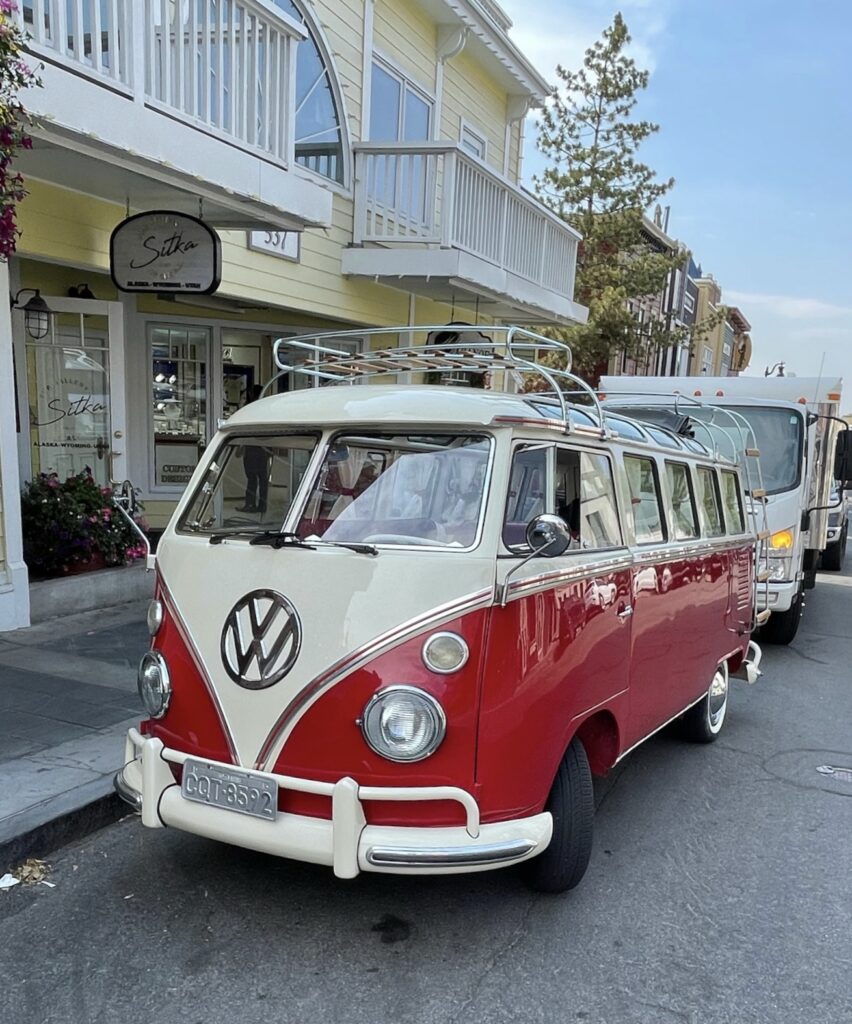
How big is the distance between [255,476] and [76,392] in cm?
560

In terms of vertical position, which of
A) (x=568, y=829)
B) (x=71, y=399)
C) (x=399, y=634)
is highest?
(x=71, y=399)

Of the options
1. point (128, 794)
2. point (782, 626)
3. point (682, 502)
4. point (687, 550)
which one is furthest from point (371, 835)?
point (782, 626)

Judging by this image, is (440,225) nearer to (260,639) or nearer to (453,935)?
(260,639)

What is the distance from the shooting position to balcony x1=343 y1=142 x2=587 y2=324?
9.96 meters

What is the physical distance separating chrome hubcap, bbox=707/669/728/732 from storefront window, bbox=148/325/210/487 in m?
7.27

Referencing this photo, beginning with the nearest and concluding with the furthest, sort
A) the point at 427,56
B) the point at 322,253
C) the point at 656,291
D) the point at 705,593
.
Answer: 1. the point at 705,593
2. the point at 322,253
3. the point at 427,56
4. the point at 656,291

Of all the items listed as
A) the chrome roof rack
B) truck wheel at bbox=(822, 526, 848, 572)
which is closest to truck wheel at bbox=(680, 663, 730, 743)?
the chrome roof rack

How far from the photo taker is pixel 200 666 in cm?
321

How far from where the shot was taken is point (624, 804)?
4.55 m

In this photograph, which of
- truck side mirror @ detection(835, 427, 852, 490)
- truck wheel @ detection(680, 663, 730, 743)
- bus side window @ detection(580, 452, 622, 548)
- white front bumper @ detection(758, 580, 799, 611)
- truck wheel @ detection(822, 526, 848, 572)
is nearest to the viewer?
bus side window @ detection(580, 452, 622, 548)

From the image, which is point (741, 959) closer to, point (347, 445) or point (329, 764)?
point (329, 764)

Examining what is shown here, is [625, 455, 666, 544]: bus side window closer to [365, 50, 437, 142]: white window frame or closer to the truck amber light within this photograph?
the truck amber light

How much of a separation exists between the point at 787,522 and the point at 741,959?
17.7 feet

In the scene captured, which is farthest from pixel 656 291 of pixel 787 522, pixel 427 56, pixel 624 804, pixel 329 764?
pixel 329 764
